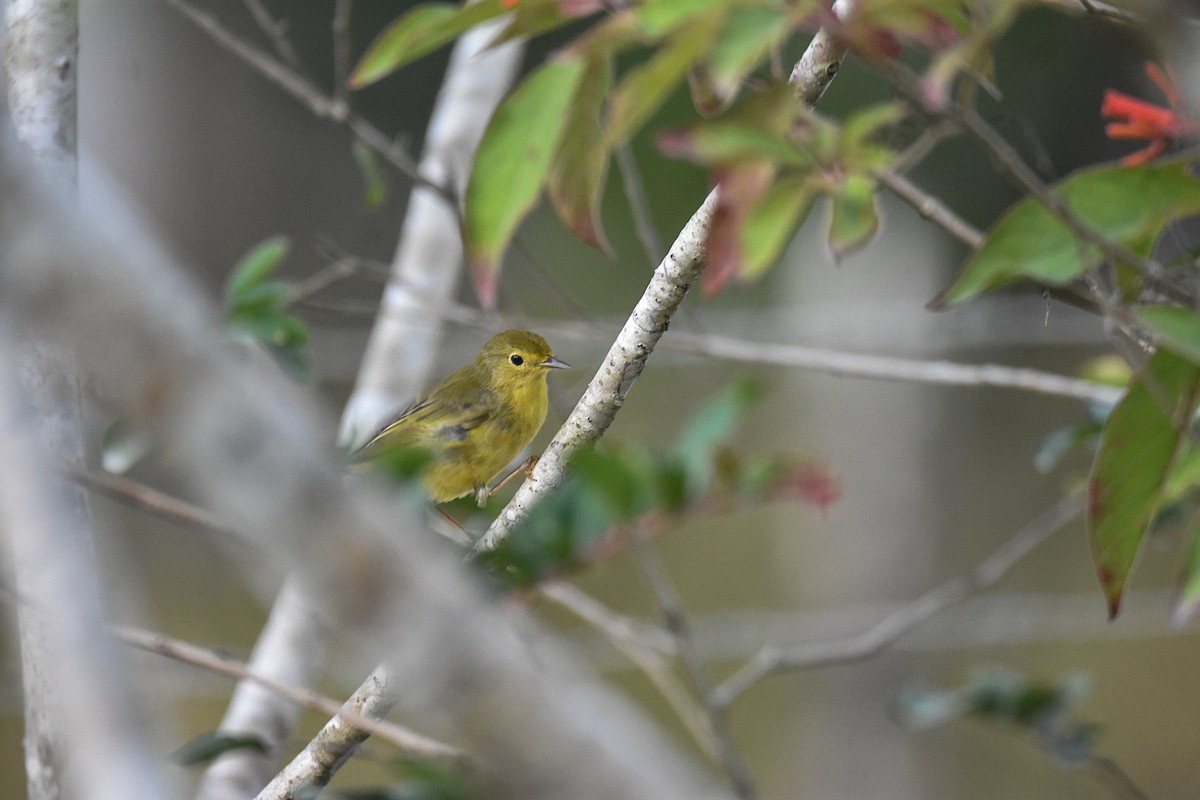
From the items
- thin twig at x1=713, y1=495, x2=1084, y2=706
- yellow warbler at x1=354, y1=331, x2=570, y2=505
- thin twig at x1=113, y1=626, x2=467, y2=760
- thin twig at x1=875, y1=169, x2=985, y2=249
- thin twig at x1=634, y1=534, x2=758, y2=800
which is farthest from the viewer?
yellow warbler at x1=354, y1=331, x2=570, y2=505

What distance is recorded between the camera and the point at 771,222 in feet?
2.53

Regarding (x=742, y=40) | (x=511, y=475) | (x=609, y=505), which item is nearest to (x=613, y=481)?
(x=609, y=505)

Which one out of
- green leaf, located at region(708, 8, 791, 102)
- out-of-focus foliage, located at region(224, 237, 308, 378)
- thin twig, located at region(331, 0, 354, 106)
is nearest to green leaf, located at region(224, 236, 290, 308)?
out-of-focus foliage, located at region(224, 237, 308, 378)

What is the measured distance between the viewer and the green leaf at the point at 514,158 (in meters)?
0.86

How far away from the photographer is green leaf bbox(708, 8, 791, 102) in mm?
721

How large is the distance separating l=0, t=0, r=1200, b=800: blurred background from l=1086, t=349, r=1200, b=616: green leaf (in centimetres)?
176

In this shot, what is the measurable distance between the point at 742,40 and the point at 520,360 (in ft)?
7.97

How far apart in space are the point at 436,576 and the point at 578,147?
0.56 m

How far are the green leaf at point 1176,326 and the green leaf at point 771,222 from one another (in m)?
0.23

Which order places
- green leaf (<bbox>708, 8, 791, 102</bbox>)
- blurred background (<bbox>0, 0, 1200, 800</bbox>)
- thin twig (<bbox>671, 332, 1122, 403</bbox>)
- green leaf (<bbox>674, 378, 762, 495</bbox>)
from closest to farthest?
1. green leaf (<bbox>708, 8, 791, 102</bbox>)
2. green leaf (<bbox>674, 378, 762, 495</bbox>)
3. thin twig (<bbox>671, 332, 1122, 403</bbox>)
4. blurred background (<bbox>0, 0, 1200, 800</bbox>)

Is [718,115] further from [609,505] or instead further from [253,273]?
[253,273]

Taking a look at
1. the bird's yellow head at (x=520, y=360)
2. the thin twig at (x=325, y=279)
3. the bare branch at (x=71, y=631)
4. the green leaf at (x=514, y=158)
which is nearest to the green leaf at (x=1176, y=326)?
the green leaf at (x=514, y=158)

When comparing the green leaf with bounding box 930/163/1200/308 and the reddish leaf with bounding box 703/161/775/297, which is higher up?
the reddish leaf with bounding box 703/161/775/297

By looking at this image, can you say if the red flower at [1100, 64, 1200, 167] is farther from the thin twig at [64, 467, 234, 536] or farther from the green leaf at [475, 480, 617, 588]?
the thin twig at [64, 467, 234, 536]
